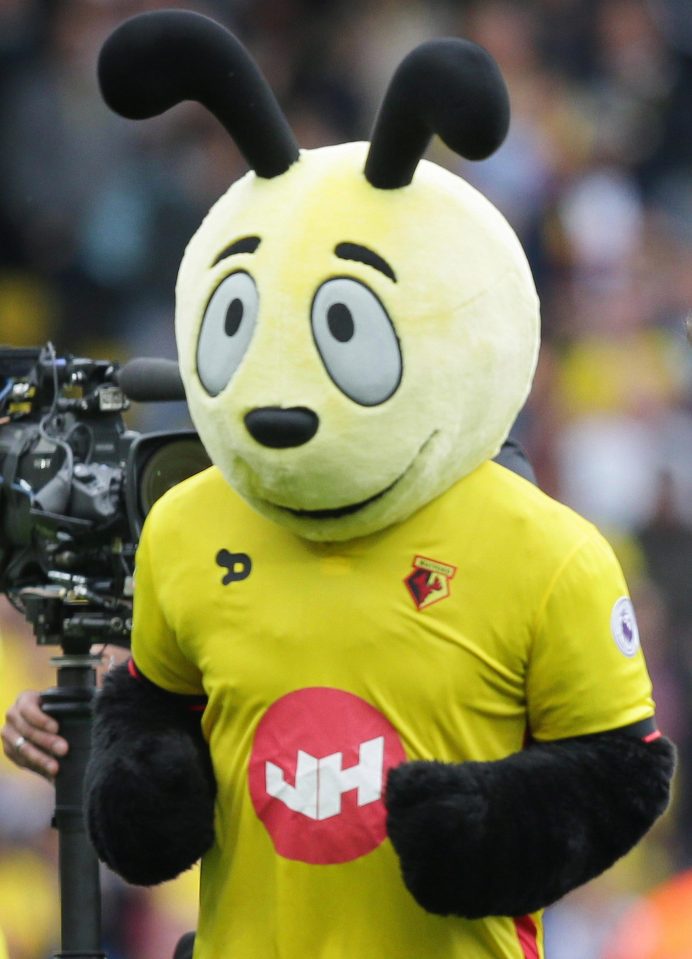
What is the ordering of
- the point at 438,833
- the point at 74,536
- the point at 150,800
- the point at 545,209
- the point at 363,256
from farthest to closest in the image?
the point at 545,209 → the point at 74,536 → the point at 150,800 → the point at 363,256 → the point at 438,833

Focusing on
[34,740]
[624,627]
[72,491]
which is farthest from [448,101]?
[34,740]

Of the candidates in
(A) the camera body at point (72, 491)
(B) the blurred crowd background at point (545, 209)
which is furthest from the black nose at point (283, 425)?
(B) the blurred crowd background at point (545, 209)

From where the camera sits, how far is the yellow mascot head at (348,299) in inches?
75.6

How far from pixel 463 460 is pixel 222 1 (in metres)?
4.06

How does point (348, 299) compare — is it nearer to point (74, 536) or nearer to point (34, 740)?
point (74, 536)

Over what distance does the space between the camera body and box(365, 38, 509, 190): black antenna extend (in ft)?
2.16

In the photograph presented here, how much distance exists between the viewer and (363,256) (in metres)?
1.96

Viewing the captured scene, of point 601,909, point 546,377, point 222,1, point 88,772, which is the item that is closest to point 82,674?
point 88,772

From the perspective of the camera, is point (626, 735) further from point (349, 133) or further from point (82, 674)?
point (349, 133)

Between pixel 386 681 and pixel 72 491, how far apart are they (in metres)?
0.77

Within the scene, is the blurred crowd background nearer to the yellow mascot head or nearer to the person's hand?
the person's hand

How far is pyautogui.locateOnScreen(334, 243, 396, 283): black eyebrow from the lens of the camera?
1.95 meters

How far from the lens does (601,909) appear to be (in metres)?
4.97

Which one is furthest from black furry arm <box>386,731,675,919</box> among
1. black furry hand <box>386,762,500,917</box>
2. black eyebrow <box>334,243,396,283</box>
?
black eyebrow <box>334,243,396,283</box>
